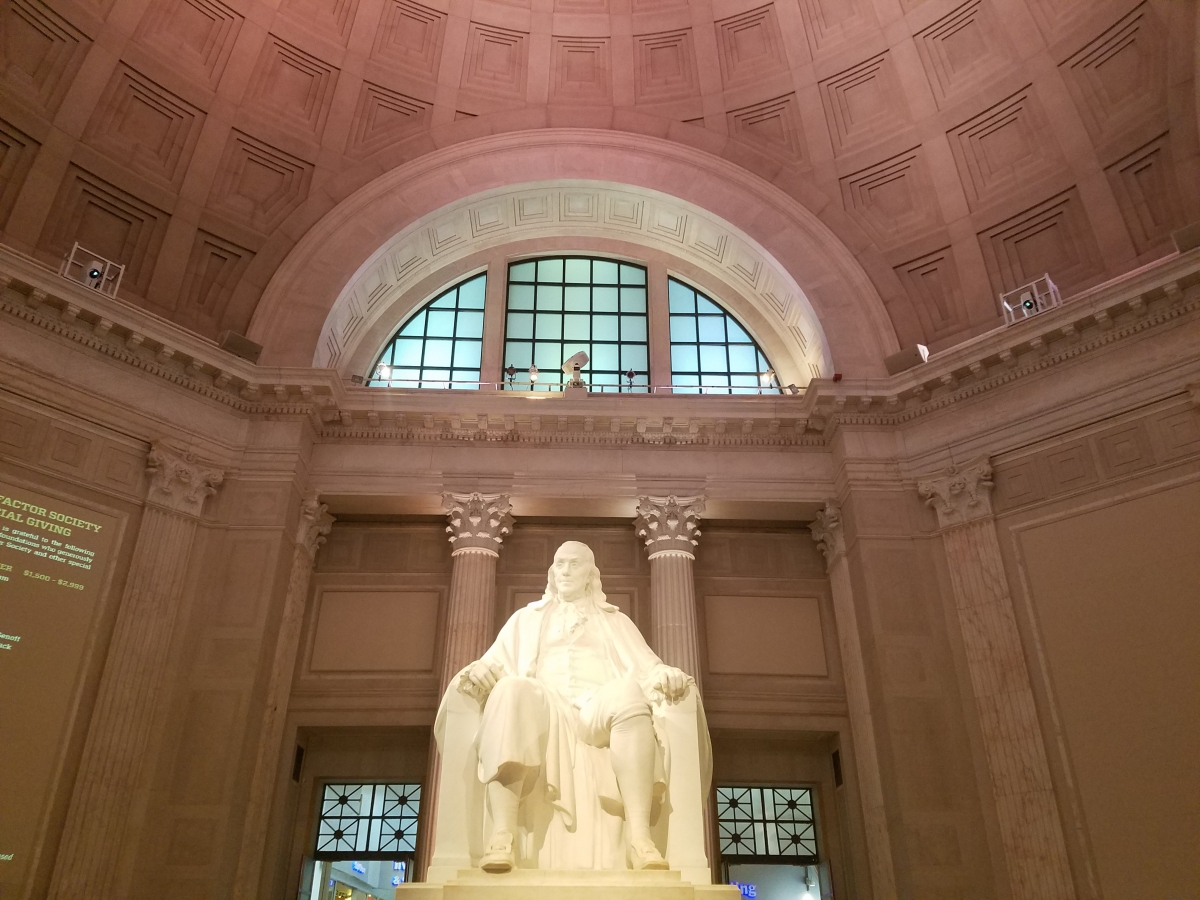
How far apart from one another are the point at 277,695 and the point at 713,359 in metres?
8.76

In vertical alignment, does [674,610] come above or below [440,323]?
below

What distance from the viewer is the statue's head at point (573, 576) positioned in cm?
629

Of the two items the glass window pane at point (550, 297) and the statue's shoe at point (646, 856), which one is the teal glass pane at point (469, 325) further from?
the statue's shoe at point (646, 856)

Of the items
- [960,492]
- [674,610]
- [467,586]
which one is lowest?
[674,610]

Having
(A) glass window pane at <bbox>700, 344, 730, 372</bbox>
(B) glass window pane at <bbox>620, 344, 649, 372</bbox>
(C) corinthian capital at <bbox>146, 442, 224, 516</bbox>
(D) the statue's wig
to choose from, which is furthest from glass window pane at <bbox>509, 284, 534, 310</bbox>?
(D) the statue's wig

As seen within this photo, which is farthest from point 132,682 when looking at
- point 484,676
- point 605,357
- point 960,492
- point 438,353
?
point 960,492

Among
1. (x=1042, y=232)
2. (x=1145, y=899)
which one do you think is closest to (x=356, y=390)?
(x=1042, y=232)

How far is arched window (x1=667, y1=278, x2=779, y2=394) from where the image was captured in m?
14.8

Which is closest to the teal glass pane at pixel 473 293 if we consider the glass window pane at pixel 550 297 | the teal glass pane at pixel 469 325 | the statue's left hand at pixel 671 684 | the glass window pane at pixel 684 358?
the teal glass pane at pixel 469 325

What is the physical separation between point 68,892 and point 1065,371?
510 inches

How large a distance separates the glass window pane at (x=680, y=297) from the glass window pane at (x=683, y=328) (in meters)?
0.21

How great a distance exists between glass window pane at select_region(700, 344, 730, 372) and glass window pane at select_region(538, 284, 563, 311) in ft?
8.94

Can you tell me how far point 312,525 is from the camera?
12.5m

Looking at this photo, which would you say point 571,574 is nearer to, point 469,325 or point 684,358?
point 684,358
